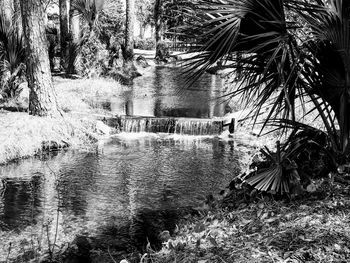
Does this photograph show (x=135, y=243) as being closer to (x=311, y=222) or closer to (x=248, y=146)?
(x=311, y=222)

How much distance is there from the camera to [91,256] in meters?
4.37

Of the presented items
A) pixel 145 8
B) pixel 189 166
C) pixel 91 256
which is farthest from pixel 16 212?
pixel 145 8

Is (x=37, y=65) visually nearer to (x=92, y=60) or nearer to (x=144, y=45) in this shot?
(x=92, y=60)

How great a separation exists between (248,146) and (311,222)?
22.0ft

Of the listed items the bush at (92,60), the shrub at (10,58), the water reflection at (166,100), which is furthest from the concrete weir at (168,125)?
the bush at (92,60)

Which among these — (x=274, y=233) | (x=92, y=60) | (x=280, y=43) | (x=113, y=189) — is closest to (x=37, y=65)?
(x=113, y=189)

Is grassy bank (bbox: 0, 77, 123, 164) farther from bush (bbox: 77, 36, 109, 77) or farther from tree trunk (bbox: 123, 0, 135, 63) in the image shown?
tree trunk (bbox: 123, 0, 135, 63)

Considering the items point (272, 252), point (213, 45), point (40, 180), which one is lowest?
point (40, 180)

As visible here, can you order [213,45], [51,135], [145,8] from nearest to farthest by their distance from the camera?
[213,45], [51,135], [145,8]

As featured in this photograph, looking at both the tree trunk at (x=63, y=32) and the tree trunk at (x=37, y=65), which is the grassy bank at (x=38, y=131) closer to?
the tree trunk at (x=37, y=65)

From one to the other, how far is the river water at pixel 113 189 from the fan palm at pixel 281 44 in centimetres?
212

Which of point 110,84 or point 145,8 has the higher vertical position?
point 145,8

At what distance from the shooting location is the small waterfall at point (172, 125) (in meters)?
11.5

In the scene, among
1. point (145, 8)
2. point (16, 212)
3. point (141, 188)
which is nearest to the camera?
point (16, 212)
